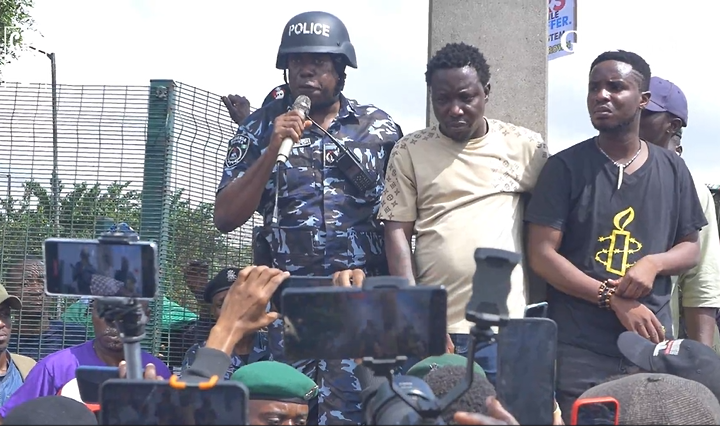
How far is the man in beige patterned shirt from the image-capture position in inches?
176

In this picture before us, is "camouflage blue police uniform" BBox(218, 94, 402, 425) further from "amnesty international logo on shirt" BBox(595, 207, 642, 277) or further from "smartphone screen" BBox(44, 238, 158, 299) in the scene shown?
"smartphone screen" BBox(44, 238, 158, 299)

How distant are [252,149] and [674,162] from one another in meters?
1.74

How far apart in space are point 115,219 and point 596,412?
4.17 meters

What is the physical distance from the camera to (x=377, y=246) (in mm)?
4840

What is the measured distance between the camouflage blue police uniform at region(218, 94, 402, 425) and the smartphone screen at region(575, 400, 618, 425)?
6.80 feet

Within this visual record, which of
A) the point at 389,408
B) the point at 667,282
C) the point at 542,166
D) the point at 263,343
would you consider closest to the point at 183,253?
the point at 263,343

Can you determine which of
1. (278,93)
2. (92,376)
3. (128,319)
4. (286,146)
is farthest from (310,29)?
(128,319)

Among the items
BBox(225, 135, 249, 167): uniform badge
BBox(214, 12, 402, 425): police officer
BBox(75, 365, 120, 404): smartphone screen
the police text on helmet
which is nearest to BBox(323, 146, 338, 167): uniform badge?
BBox(214, 12, 402, 425): police officer

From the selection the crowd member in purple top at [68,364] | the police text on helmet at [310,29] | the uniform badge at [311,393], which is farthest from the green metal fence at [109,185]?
the uniform badge at [311,393]

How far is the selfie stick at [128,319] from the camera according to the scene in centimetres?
275

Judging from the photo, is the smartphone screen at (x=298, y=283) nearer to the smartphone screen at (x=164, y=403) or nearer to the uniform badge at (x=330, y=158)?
the smartphone screen at (x=164, y=403)

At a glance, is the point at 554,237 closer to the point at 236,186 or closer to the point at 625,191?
the point at 625,191

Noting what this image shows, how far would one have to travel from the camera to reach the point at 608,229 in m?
4.41

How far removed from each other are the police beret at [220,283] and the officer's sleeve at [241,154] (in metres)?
1.36
